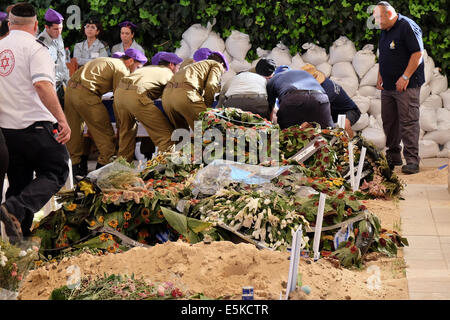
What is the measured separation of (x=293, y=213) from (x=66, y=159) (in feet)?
5.30

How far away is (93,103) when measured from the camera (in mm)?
7621

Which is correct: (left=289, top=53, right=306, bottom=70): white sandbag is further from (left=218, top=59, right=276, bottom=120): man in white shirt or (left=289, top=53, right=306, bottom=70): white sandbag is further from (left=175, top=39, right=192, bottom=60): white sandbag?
(left=218, top=59, right=276, bottom=120): man in white shirt

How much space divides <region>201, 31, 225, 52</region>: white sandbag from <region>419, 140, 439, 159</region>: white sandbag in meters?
2.71

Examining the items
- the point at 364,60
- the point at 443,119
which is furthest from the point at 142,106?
the point at 443,119

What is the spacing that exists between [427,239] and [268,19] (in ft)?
16.7

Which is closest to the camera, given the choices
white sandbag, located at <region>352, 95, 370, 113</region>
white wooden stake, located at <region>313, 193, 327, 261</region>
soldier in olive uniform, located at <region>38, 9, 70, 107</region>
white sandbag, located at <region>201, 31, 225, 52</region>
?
white wooden stake, located at <region>313, 193, 327, 261</region>

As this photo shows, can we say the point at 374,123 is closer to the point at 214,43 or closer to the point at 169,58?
the point at 214,43

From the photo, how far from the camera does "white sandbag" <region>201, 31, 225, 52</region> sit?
9.14 metres

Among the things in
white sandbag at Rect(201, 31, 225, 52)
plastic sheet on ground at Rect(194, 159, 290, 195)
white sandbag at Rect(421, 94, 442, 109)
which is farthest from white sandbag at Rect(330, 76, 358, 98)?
plastic sheet on ground at Rect(194, 159, 290, 195)

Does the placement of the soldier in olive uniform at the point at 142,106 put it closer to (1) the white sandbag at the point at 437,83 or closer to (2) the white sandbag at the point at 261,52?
(2) the white sandbag at the point at 261,52

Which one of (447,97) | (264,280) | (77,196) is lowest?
(447,97)
